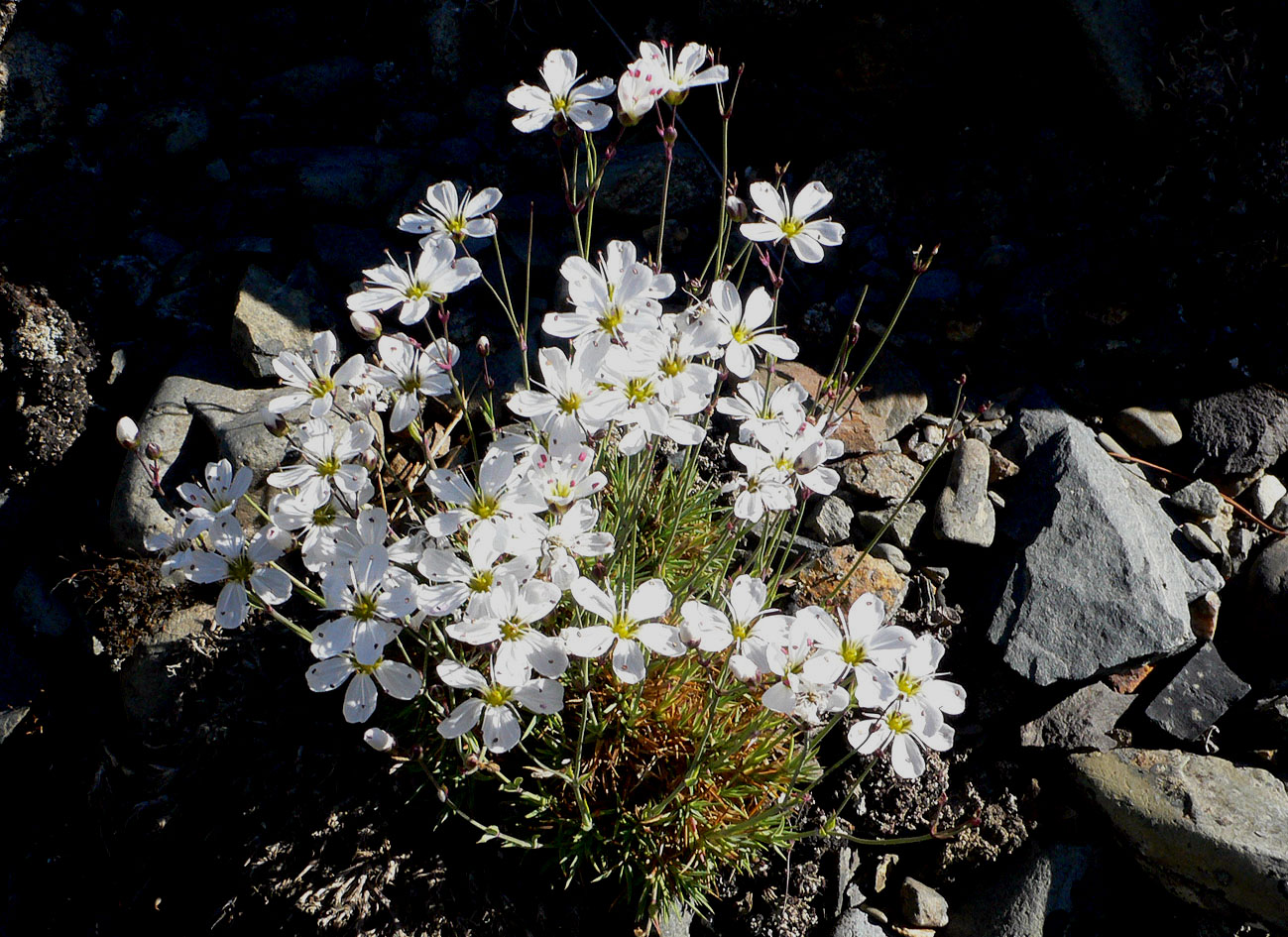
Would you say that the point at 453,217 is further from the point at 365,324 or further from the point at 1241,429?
the point at 1241,429

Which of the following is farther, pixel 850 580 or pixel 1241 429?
pixel 1241 429

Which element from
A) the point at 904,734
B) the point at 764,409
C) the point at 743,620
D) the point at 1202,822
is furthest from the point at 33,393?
the point at 1202,822

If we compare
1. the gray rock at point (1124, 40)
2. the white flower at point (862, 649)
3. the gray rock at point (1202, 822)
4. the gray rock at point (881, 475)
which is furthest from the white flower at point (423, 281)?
the gray rock at point (1124, 40)

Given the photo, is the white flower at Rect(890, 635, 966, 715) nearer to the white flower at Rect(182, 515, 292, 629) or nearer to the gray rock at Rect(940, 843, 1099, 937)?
the gray rock at Rect(940, 843, 1099, 937)

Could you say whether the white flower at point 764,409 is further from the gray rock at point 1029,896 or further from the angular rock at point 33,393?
the angular rock at point 33,393

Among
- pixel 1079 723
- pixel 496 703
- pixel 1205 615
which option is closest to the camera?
pixel 496 703

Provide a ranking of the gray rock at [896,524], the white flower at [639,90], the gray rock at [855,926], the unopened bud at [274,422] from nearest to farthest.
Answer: the unopened bud at [274,422] → the white flower at [639,90] → the gray rock at [855,926] → the gray rock at [896,524]

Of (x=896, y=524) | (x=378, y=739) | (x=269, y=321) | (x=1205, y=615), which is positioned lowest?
(x=1205, y=615)

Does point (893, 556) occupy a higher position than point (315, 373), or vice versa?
point (315, 373)
